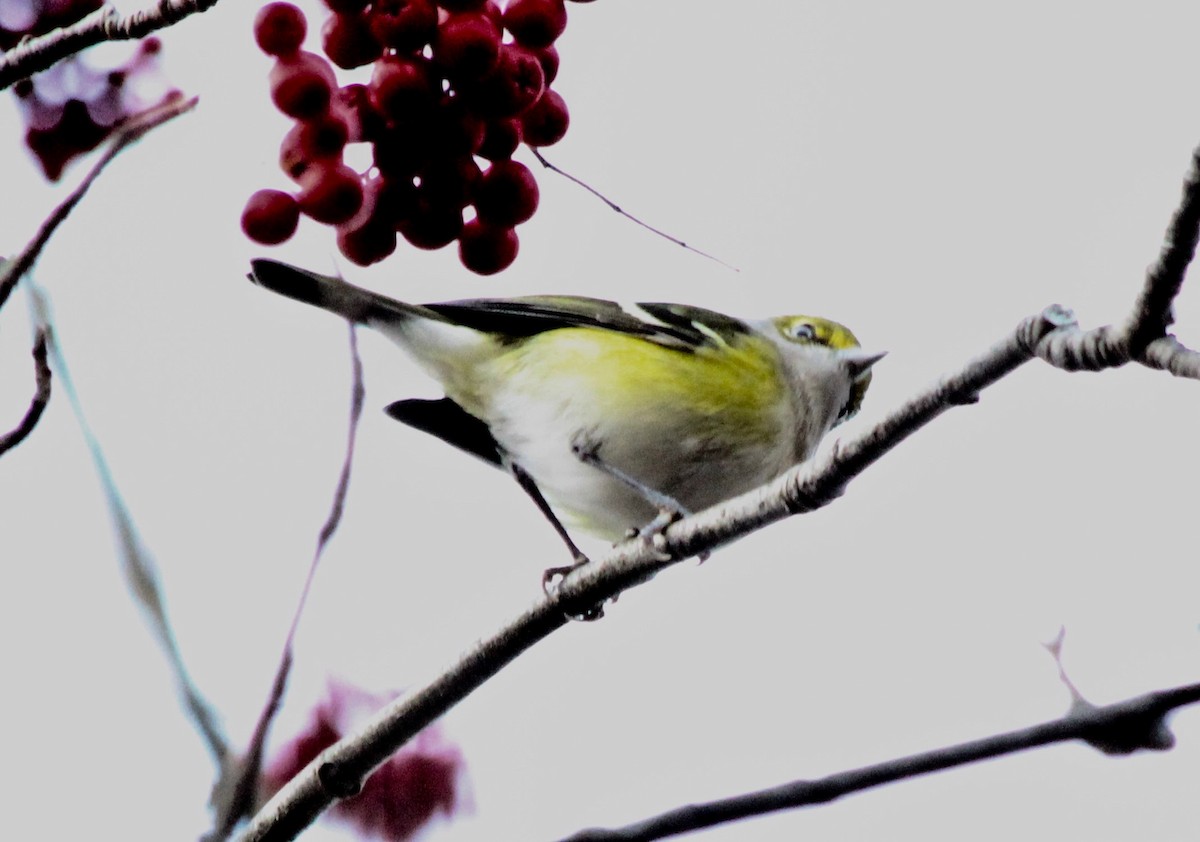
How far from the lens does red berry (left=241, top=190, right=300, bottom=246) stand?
2.47 m

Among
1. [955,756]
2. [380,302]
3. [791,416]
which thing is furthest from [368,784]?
[955,756]

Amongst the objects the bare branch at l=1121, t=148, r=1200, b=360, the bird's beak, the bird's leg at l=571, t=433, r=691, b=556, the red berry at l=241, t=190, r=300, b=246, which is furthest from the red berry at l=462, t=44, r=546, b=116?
the bird's beak

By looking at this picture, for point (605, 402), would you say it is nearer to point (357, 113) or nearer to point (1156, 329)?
point (357, 113)

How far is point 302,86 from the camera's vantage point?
2.35m

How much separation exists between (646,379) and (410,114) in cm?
200

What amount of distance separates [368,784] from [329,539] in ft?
3.58

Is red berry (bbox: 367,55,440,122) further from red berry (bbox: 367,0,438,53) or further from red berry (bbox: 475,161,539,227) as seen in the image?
red berry (bbox: 475,161,539,227)

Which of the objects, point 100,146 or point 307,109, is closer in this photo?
point 307,109

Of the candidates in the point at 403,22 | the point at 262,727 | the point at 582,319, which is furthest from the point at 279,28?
the point at 582,319

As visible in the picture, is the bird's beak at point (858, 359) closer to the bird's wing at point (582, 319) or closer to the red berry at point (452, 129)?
the bird's wing at point (582, 319)

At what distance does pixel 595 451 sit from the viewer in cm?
420

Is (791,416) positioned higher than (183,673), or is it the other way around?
(183,673)

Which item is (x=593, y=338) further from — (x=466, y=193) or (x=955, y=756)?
(x=955, y=756)

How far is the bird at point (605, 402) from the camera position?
164 inches
